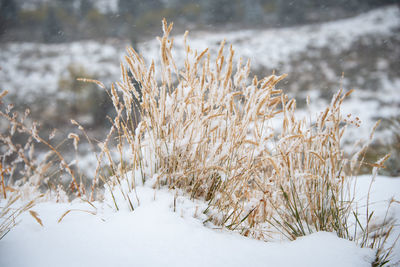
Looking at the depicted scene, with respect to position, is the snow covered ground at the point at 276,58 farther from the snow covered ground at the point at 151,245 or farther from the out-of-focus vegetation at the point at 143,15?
the snow covered ground at the point at 151,245

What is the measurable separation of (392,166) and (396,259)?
2500 mm

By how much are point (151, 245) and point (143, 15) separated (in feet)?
51.6

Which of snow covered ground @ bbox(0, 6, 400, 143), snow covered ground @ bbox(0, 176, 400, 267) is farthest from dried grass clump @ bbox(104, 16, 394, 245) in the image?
snow covered ground @ bbox(0, 6, 400, 143)

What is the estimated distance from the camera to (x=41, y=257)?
0.69 meters

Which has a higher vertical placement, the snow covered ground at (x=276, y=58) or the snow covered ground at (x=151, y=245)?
the snow covered ground at (x=276, y=58)

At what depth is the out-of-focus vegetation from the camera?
11461mm

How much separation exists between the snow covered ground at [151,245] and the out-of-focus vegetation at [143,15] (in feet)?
32.6

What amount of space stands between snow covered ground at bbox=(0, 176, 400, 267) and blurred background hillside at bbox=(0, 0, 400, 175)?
1664 millimetres

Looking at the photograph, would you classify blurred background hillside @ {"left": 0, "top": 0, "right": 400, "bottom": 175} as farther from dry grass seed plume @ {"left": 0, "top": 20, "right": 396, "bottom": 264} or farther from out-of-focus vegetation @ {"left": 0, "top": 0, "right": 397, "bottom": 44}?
dry grass seed plume @ {"left": 0, "top": 20, "right": 396, "bottom": 264}

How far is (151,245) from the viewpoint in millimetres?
739

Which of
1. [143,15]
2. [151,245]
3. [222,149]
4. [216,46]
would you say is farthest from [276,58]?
[151,245]

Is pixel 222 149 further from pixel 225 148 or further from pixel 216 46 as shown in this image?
pixel 216 46

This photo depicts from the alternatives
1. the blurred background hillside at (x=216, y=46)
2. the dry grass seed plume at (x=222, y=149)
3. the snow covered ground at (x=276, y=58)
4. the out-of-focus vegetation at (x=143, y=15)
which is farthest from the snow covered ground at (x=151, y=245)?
the out-of-focus vegetation at (x=143, y=15)

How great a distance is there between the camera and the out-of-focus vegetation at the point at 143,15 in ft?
37.6
